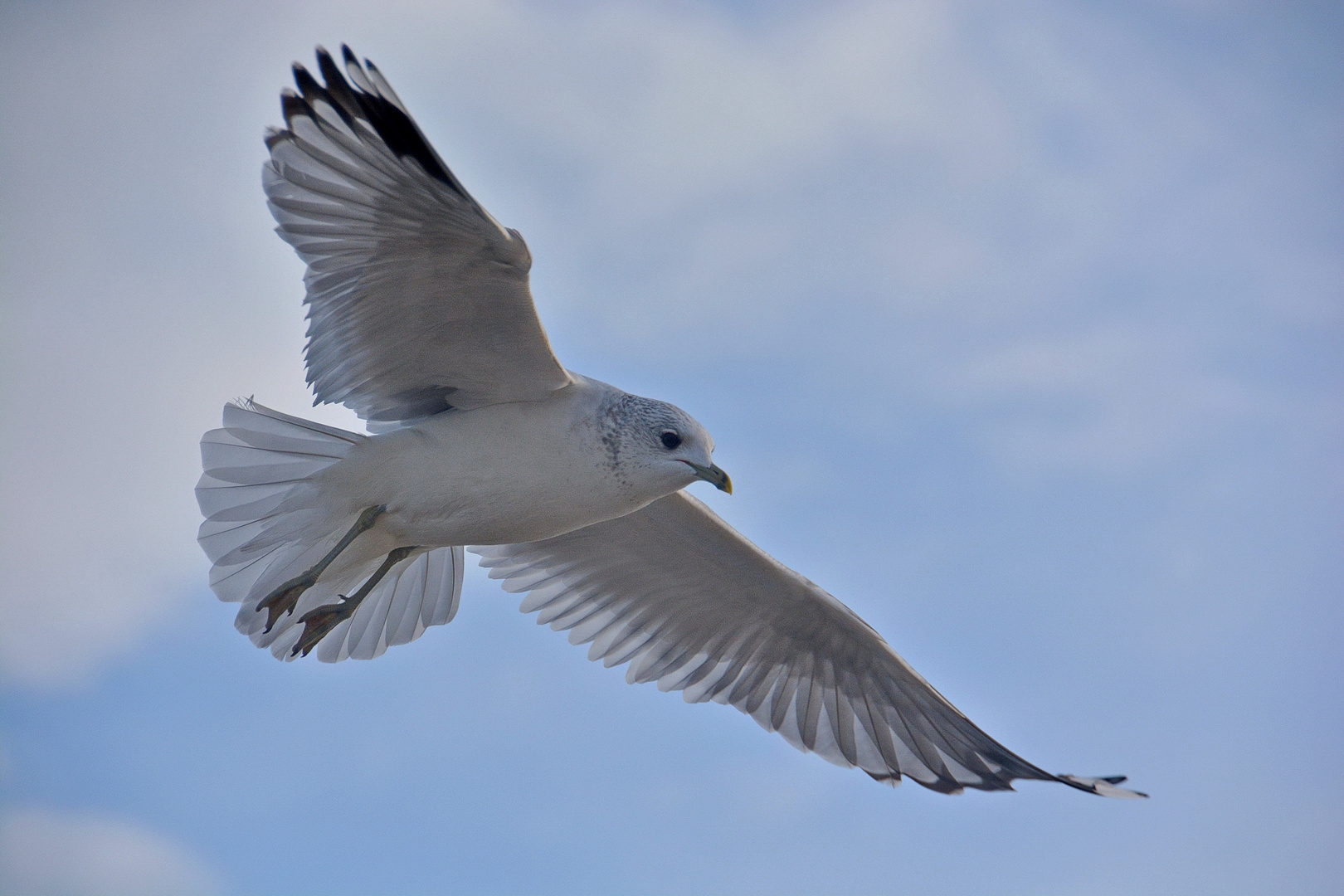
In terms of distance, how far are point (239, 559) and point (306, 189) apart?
1359mm

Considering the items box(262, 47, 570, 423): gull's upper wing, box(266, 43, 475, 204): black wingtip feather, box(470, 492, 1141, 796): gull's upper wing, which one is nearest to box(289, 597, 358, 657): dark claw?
box(262, 47, 570, 423): gull's upper wing

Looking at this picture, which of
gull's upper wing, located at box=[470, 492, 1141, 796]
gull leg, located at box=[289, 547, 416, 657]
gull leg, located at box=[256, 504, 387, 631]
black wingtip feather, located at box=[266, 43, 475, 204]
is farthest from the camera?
gull's upper wing, located at box=[470, 492, 1141, 796]

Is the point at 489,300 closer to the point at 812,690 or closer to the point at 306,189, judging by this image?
the point at 306,189

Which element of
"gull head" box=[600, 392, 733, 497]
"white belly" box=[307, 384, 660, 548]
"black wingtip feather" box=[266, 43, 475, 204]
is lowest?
"white belly" box=[307, 384, 660, 548]

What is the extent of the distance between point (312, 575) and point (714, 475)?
4.69ft

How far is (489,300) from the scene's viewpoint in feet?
13.3

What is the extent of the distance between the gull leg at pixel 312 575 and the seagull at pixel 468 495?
0.5 inches

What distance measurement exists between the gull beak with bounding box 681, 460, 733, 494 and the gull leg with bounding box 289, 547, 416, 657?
113cm

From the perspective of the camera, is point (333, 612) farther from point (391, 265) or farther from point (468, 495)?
→ point (391, 265)

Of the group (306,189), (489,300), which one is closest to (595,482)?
(489,300)

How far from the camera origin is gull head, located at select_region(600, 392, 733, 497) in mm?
4145

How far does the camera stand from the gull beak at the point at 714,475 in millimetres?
4145

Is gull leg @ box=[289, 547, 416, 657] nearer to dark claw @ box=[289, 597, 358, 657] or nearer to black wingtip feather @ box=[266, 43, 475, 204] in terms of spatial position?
dark claw @ box=[289, 597, 358, 657]

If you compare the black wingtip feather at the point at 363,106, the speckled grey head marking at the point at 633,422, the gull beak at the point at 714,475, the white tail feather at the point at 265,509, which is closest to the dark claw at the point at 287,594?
the white tail feather at the point at 265,509
